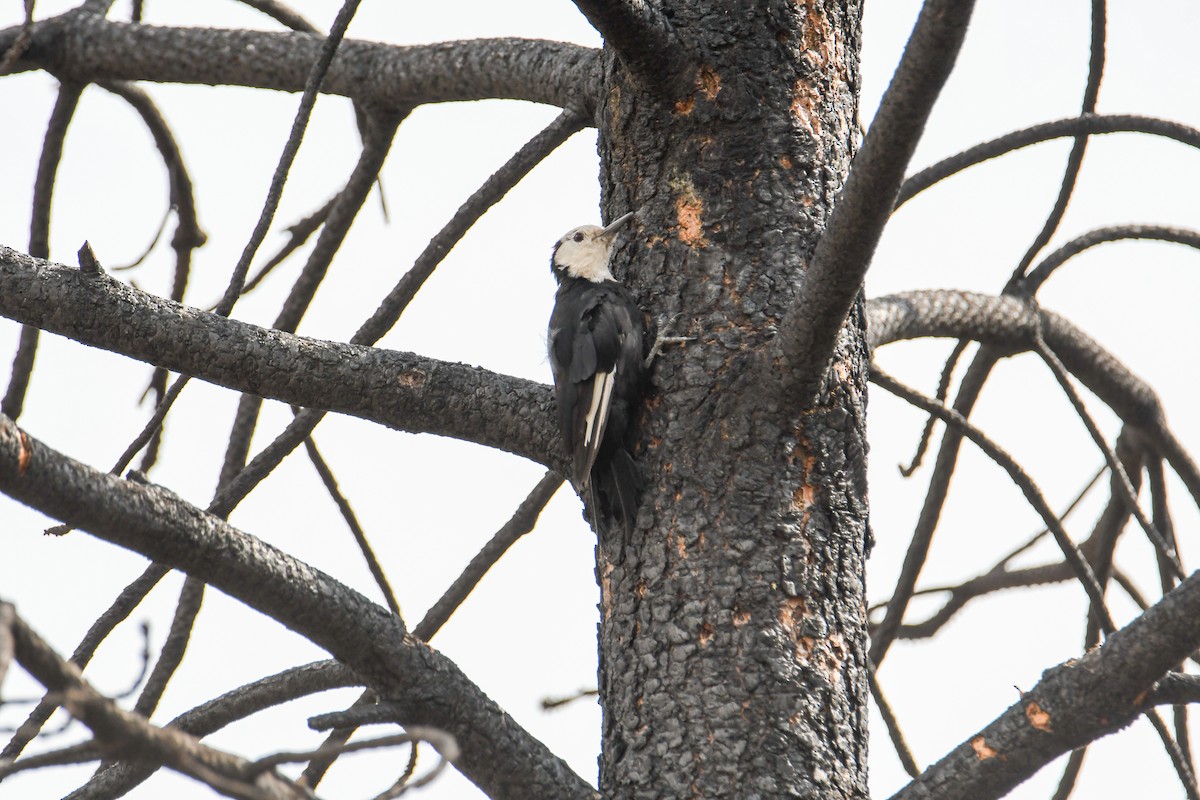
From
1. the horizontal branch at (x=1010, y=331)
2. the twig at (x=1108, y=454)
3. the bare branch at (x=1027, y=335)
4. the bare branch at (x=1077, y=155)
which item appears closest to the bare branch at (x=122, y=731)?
the horizontal branch at (x=1010, y=331)

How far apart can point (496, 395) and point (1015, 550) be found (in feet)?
7.26

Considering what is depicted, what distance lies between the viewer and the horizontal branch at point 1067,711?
6.08 feet

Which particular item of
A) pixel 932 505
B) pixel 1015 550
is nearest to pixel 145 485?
Answer: pixel 932 505

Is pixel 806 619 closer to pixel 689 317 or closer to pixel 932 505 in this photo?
pixel 689 317

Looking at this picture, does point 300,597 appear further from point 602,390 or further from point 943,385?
point 943,385

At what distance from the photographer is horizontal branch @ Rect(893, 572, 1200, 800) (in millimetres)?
1854

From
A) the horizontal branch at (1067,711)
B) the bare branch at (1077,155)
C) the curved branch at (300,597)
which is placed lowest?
the horizontal branch at (1067,711)

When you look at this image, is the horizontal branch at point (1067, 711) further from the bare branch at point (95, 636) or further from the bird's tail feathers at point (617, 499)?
the bare branch at point (95, 636)

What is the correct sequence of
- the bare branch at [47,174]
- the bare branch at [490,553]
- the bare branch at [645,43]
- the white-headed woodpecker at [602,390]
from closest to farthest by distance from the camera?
the bare branch at [645,43] → the white-headed woodpecker at [602,390] → the bare branch at [490,553] → the bare branch at [47,174]

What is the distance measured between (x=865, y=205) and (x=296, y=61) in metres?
1.85

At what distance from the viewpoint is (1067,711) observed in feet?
6.25

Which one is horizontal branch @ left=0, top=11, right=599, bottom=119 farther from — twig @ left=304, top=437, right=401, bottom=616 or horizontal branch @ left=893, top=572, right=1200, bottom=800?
horizontal branch @ left=893, top=572, right=1200, bottom=800

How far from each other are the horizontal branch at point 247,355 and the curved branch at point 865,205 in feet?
1.94

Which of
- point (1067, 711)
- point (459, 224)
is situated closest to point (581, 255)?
point (459, 224)
